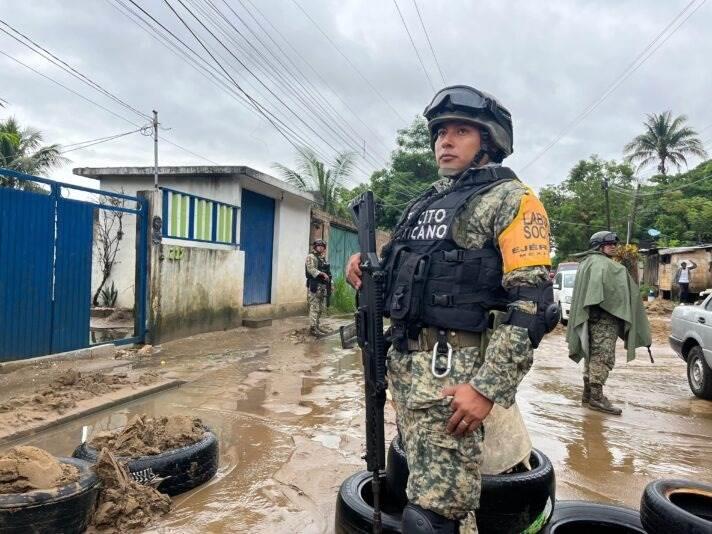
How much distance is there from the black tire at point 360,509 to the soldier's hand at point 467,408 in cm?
85

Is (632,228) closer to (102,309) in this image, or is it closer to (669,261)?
(669,261)

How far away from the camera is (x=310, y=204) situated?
49.5ft

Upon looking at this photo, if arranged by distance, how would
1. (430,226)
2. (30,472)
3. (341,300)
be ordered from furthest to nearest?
(341,300) < (30,472) < (430,226)

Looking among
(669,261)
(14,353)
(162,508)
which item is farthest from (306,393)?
(669,261)

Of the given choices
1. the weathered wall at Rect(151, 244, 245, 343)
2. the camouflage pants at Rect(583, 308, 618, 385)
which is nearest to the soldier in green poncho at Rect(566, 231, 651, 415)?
the camouflage pants at Rect(583, 308, 618, 385)

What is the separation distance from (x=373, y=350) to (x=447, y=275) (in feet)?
1.47

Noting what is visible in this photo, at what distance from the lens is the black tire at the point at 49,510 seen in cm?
237

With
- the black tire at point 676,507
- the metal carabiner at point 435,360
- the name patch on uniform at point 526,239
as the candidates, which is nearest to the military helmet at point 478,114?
the name patch on uniform at point 526,239

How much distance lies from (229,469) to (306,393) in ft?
7.32

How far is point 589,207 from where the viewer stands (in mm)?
36250

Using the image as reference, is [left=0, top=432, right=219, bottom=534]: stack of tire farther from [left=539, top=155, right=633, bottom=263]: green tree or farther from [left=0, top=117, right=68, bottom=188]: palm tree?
[left=539, top=155, right=633, bottom=263]: green tree

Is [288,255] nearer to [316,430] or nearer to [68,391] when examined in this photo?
[68,391]

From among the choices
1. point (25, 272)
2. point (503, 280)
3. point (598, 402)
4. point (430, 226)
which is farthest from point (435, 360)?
point (25, 272)

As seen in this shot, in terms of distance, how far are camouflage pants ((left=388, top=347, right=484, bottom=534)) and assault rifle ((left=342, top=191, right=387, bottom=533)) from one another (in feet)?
0.61
